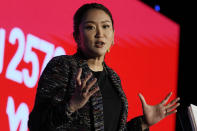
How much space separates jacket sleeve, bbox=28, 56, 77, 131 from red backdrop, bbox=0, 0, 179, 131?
0.85m

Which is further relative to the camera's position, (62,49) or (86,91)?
(62,49)

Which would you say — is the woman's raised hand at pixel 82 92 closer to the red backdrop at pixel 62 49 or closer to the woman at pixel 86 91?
the woman at pixel 86 91

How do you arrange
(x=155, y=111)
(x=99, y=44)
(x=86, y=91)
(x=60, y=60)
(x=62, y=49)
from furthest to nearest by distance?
1. (x=62, y=49)
2. (x=155, y=111)
3. (x=99, y=44)
4. (x=60, y=60)
5. (x=86, y=91)

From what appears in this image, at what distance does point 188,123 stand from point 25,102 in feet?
3.50

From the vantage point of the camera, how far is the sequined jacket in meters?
1.14

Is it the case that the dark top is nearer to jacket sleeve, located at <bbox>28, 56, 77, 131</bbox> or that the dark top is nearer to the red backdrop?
jacket sleeve, located at <bbox>28, 56, 77, 131</bbox>

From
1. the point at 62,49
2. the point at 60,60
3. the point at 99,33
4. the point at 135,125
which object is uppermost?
the point at 62,49

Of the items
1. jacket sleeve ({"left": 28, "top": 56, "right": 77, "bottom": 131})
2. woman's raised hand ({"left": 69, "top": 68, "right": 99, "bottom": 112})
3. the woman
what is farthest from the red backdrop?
woman's raised hand ({"left": 69, "top": 68, "right": 99, "bottom": 112})

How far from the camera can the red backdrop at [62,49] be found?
2041 mm

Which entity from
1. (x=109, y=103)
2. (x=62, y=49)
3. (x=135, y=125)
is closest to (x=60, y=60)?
(x=109, y=103)

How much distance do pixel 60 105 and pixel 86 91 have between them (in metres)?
0.11

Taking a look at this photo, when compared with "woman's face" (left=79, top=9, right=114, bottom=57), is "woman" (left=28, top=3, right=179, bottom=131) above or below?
below

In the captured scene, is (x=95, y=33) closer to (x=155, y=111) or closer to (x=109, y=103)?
(x=109, y=103)

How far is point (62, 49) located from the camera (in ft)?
7.98
